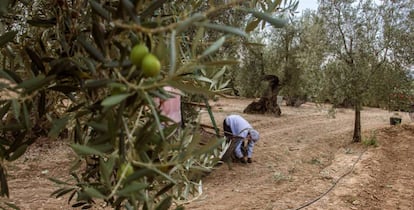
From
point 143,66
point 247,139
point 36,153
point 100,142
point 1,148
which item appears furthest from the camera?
point 36,153

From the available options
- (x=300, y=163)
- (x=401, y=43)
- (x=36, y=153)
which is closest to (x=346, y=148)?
(x=300, y=163)

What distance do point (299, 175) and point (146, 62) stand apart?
237 inches

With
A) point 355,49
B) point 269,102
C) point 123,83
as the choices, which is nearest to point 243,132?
point 355,49

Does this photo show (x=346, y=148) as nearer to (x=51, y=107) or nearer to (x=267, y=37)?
(x=267, y=37)

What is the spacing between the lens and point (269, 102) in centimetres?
1391

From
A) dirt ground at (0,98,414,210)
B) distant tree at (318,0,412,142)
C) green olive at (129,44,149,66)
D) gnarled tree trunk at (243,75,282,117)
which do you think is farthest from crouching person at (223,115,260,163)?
gnarled tree trunk at (243,75,282,117)

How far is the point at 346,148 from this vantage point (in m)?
8.54

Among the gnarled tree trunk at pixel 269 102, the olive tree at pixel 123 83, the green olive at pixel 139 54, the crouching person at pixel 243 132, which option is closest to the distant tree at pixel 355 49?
the crouching person at pixel 243 132

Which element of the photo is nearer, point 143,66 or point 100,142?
point 143,66

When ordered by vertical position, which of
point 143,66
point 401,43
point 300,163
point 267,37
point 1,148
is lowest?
point 300,163

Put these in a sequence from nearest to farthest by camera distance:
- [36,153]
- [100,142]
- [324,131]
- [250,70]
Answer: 1. [100,142]
2. [36,153]
3. [324,131]
4. [250,70]

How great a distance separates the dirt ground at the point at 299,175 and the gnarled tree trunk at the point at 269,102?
3650mm

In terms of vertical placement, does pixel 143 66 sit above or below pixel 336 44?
below

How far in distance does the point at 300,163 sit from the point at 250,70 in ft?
22.2
